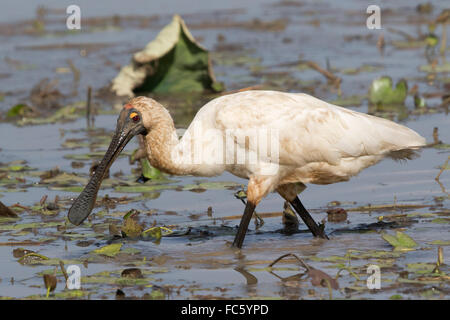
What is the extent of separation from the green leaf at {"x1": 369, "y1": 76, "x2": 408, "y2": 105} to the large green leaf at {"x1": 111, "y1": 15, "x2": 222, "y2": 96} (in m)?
2.22

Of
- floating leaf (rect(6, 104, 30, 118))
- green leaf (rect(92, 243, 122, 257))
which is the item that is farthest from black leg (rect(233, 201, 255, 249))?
floating leaf (rect(6, 104, 30, 118))

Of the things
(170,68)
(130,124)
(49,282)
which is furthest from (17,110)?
(49,282)

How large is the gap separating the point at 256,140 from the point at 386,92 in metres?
4.75

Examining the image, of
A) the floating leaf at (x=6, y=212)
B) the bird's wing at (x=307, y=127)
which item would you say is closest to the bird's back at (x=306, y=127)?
the bird's wing at (x=307, y=127)

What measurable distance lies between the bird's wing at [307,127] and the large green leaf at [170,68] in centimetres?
515

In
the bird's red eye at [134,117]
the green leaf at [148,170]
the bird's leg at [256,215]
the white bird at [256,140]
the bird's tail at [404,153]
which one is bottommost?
the bird's leg at [256,215]

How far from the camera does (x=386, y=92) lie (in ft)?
37.3

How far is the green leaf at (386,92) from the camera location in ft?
37.2

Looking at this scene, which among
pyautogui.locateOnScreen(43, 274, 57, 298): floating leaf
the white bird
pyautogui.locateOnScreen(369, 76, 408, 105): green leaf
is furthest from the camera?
pyautogui.locateOnScreen(369, 76, 408, 105): green leaf

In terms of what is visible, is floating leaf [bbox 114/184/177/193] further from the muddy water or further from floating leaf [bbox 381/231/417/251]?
floating leaf [bbox 381/231/417/251]

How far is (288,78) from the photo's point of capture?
13.7 metres

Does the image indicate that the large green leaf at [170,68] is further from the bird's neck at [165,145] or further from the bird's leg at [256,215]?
the bird's neck at [165,145]

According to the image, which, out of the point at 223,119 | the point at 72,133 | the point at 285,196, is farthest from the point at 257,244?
the point at 72,133

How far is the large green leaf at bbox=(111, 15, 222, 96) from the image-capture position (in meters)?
12.2
